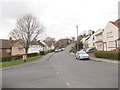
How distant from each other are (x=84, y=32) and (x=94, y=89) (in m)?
153

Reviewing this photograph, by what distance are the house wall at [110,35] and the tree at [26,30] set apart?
54.2 feet

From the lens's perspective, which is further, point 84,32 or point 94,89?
point 84,32

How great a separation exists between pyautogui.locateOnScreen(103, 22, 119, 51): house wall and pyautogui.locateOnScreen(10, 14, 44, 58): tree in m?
16.5

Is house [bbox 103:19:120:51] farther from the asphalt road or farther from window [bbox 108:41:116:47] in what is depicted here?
the asphalt road

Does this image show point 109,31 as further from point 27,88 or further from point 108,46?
point 27,88

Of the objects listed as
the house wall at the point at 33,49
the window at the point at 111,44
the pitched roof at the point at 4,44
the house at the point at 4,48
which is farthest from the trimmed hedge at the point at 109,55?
the house wall at the point at 33,49

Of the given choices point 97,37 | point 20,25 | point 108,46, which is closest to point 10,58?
point 20,25

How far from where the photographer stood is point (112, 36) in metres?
56.2

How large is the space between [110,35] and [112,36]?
1.26m

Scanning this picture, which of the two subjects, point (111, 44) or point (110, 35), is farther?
point (110, 35)

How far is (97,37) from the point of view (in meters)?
75.0

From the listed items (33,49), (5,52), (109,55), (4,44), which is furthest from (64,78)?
(33,49)

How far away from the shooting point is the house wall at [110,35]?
54.7 meters

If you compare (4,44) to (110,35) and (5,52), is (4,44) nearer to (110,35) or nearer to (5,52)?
(5,52)
